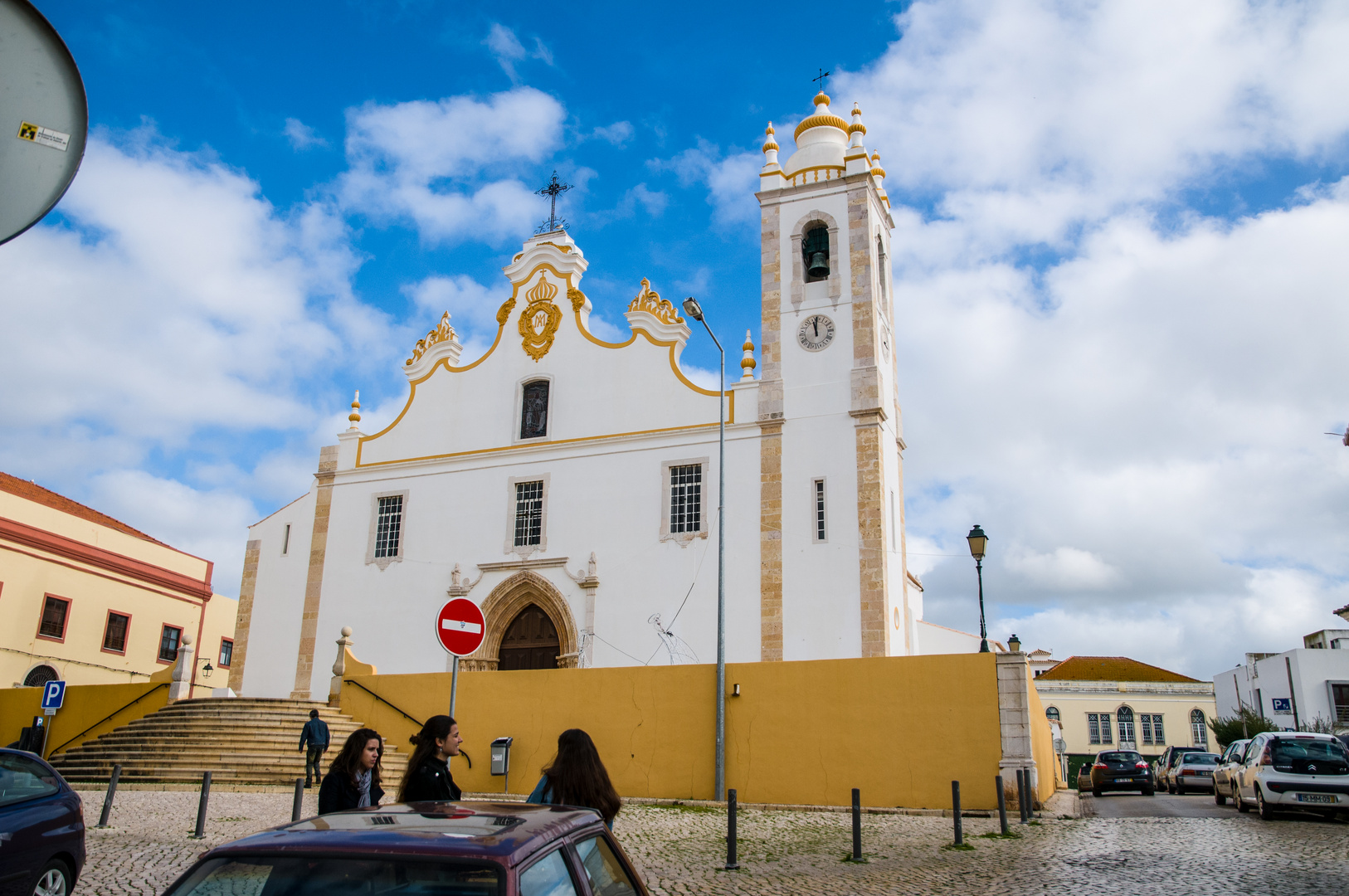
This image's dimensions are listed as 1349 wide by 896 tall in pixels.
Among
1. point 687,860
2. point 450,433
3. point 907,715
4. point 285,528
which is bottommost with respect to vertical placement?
point 687,860

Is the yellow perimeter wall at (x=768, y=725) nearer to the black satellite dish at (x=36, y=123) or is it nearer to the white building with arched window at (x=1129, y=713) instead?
the black satellite dish at (x=36, y=123)

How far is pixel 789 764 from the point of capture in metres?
14.7

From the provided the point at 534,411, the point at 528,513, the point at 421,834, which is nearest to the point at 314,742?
the point at 528,513

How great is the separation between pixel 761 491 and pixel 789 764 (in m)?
6.62

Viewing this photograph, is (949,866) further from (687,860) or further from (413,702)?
(413,702)

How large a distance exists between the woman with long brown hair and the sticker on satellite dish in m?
3.79

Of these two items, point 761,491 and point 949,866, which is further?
point 761,491

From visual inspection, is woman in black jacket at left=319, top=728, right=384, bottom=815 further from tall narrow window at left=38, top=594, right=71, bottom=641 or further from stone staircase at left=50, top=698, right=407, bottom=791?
tall narrow window at left=38, top=594, right=71, bottom=641

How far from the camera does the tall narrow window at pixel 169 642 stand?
101ft

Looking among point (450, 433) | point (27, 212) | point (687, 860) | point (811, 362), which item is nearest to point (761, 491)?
point (811, 362)

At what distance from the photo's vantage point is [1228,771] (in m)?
15.8

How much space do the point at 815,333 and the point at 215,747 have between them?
13729 millimetres

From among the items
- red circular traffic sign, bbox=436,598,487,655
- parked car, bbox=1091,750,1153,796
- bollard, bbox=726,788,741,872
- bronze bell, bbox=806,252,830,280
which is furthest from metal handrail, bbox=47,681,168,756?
parked car, bbox=1091,750,1153,796

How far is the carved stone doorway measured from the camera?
69.1 feet
